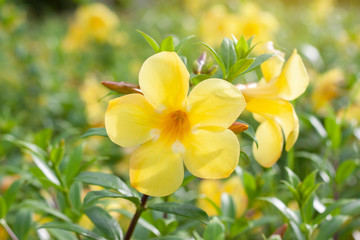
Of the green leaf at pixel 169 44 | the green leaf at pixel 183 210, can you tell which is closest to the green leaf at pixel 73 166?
the green leaf at pixel 183 210

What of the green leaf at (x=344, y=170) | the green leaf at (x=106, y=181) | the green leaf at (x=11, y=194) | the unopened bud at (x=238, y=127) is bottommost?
the green leaf at (x=11, y=194)

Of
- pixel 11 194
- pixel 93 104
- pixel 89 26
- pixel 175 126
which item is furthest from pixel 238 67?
pixel 89 26

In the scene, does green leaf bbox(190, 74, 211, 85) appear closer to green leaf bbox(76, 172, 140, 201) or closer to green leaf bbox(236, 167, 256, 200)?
green leaf bbox(76, 172, 140, 201)

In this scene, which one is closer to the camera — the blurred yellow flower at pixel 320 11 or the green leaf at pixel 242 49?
the green leaf at pixel 242 49

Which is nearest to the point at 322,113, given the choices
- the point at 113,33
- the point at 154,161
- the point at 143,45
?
the point at 154,161

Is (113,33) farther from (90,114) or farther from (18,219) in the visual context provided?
(18,219)

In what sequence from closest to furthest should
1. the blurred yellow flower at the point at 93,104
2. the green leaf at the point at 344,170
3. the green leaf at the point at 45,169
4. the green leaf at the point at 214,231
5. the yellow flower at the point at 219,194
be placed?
the green leaf at the point at 214,231 → the green leaf at the point at 45,169 → the green leaf at the point at 344,170 → the yellow flower at the point at 219,194 → the blurred yellow flower at the point at 93,104

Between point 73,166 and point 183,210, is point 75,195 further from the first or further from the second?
point 183,210

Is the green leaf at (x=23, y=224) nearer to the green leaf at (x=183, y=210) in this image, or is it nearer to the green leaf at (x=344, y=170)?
the green leaf at (x=183, y=210)
